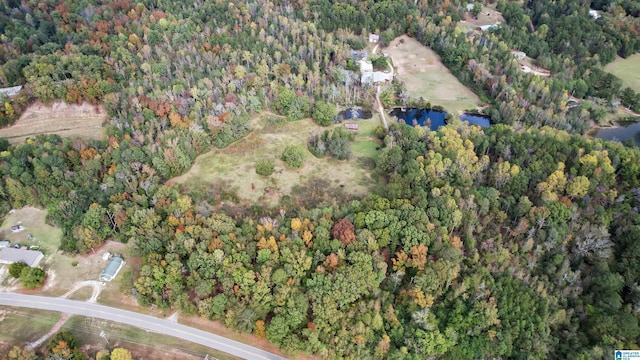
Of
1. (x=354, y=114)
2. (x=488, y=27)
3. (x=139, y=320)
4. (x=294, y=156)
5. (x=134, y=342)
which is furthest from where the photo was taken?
(x=488, y=27)

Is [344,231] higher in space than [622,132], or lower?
higher

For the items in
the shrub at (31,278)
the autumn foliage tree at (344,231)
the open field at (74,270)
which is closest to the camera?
the shrub at (31,278)

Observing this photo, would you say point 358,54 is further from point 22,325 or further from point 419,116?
point 22,325

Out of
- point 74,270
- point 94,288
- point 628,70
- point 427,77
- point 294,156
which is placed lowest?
point 94,288

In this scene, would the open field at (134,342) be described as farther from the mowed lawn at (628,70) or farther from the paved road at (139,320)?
the mowed lawn at (628,70)

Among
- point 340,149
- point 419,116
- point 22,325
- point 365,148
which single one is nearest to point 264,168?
point 340,149

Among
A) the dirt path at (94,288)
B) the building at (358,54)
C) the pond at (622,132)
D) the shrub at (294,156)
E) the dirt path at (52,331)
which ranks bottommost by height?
the pond at (622,132)

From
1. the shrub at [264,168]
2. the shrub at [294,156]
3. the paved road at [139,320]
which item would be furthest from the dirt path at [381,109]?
the paved road at [139,320]

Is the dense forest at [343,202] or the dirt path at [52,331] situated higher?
the dense forest at [343,202]
